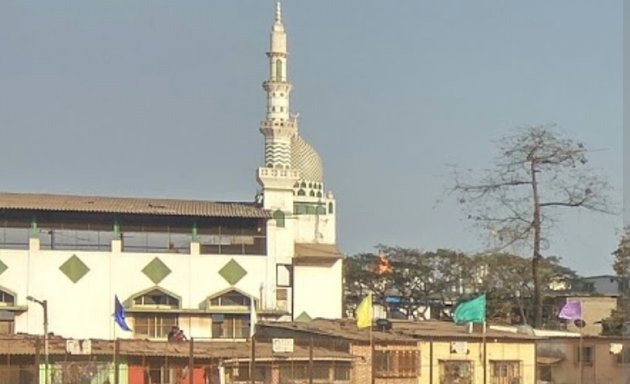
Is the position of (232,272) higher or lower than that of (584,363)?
higher

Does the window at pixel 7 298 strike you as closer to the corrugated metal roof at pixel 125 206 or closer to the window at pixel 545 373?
the corrugated metal roof at pixel 125 206

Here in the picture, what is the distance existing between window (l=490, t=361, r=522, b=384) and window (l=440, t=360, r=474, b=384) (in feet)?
1.73

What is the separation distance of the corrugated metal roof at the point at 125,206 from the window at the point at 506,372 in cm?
1739

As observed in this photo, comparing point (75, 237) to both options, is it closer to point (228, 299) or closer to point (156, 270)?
point (156, 270)

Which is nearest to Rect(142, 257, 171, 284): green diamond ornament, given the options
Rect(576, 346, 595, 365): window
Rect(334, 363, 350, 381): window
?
Rect(576, 346, 595, 365): window

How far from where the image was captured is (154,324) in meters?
38.6

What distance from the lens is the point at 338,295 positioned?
1661 inches

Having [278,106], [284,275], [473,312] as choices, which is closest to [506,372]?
[473,312]

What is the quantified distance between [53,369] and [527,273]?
991 inches

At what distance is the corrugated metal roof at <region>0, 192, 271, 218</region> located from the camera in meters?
38.4

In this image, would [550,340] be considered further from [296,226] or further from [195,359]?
[296,226]

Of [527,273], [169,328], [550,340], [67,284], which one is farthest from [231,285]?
[550,340]

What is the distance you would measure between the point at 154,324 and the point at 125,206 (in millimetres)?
3857

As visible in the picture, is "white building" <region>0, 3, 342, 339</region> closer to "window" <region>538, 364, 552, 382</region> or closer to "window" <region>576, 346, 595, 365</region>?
"window" <region>538, 364, 552, 382</region>
